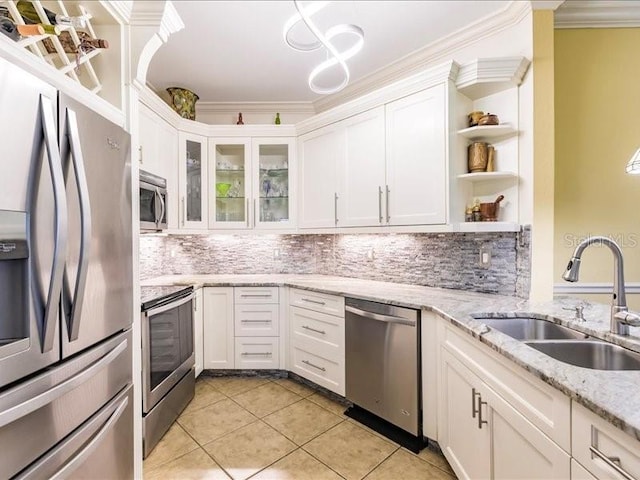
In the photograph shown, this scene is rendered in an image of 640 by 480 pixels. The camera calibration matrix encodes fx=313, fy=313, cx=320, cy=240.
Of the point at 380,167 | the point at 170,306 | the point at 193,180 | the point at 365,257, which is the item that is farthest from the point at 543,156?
the point at 193,180

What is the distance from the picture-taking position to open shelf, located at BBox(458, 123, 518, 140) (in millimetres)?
2088

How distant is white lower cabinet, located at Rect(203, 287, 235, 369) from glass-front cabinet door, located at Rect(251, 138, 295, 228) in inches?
31.4

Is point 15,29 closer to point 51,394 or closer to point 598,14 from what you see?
point 51,394

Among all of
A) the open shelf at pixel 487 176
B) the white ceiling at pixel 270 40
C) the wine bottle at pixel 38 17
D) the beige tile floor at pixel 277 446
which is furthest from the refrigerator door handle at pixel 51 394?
A: the open shelf at pixel 487 176

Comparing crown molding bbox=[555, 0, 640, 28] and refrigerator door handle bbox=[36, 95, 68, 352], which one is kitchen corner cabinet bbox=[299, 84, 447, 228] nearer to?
crown molding bbox=[555, 0, 640, 28]

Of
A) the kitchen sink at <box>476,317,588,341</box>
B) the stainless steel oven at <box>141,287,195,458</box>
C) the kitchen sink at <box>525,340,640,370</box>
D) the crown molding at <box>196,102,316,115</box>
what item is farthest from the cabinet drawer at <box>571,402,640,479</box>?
the crown molding at <box>196,102,316,115</box>

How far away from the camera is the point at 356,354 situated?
233 centimetres

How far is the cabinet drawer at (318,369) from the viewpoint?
98.6 inches

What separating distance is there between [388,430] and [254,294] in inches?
61.4

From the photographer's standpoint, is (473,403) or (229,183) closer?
(473,403)

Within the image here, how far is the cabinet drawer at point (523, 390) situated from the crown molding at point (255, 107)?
2866 millimetres

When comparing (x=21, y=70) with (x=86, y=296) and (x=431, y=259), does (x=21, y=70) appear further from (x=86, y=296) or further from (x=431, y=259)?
(x=431, y=259)

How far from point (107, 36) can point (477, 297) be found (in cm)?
257

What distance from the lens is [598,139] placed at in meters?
2.26
